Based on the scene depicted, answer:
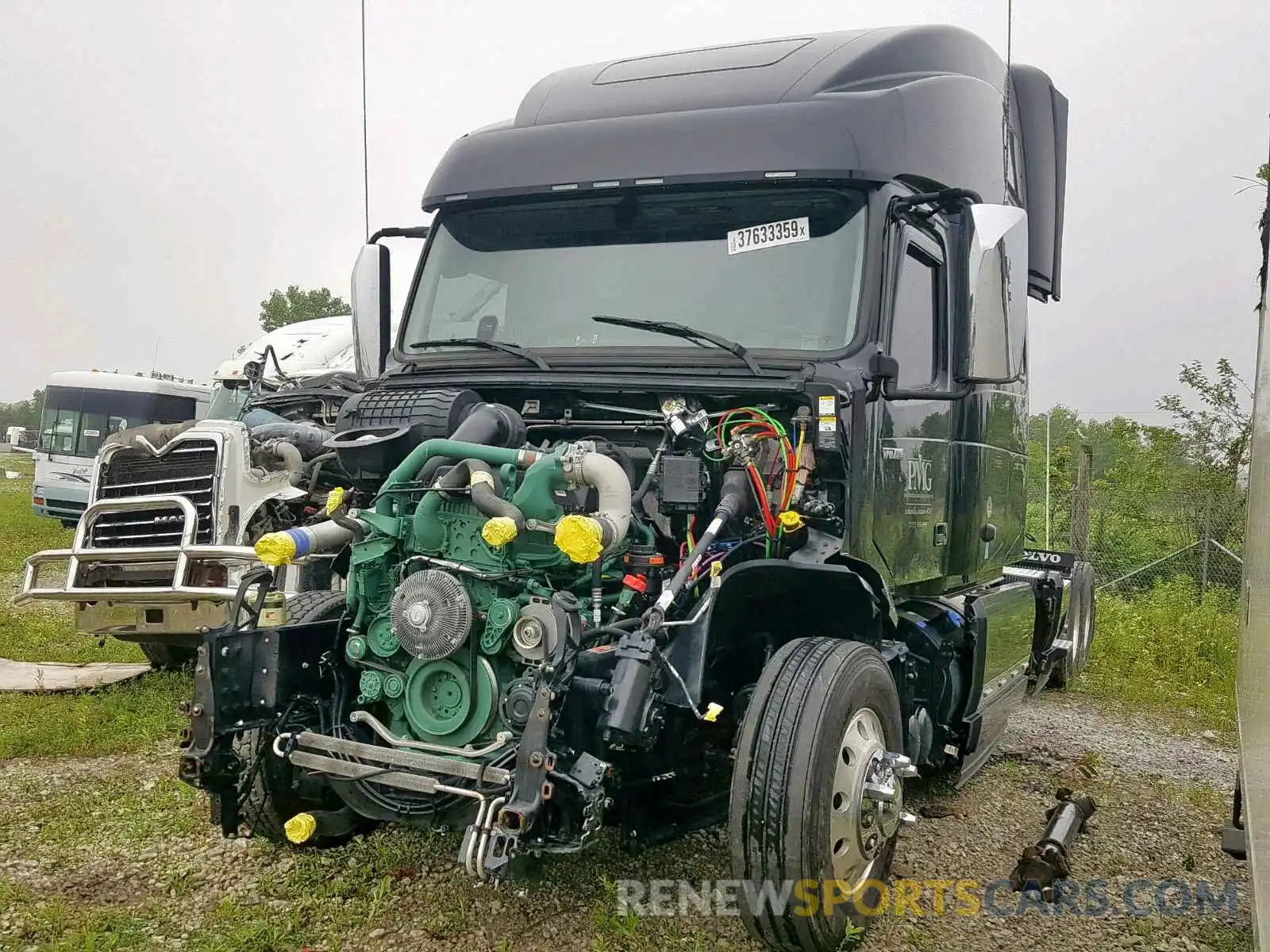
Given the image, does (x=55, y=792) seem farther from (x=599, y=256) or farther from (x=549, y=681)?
(x=599, y=256)

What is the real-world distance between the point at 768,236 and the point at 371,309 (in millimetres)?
2091

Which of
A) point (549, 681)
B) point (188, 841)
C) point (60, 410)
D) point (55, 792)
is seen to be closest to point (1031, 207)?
point (549, 681)

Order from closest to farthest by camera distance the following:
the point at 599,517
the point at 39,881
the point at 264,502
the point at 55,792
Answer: the point at 599,517, the point at 39,881, the point at 55,792, the point at 264,502

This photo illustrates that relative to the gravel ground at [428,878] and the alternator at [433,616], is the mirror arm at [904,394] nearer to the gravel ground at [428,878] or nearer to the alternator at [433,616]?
the alternator at [433,616]

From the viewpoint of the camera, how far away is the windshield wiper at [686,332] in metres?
4.06

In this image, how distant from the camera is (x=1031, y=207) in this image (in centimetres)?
680

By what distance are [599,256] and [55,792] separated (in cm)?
349

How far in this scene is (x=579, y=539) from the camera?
3.27 meters

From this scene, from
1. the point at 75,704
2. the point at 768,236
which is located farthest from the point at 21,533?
the point at 768,236

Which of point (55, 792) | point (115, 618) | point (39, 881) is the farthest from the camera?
point (115, 618)

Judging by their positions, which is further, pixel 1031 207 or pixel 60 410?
pixel 60 410

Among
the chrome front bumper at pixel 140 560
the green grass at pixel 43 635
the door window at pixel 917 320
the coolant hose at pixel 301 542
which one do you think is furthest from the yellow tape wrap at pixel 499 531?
the green grass at pixel 43 635

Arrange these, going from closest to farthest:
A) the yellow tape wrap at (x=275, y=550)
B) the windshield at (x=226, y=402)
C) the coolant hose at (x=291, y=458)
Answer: the yellow tape wrap at (x=275, y=550) < the coolant hose at (x=291, y=458) < the windshield at (x=226, y=402)

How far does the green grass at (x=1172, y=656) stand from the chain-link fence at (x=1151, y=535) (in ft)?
0.89
